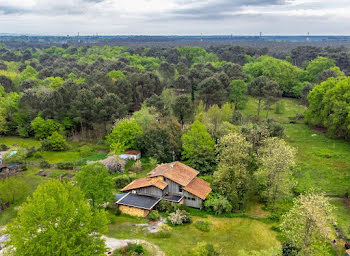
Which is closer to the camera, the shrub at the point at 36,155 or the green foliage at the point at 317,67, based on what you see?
the shrub at the point at 36,155

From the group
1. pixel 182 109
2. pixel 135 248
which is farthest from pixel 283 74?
pixel 135 248

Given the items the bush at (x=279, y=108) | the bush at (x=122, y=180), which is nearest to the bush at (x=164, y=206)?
the bush at (x=122, y=180)

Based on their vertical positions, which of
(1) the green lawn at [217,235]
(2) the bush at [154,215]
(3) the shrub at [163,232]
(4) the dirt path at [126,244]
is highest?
(2) the bush at [154,215]

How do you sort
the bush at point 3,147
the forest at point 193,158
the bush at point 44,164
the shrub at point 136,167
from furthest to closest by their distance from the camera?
the bush at point 3,147 → the bush at point 44,164 → the shrub at point 136,167 → the forest at point 193,158

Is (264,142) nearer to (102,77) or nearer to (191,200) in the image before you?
(191,200)

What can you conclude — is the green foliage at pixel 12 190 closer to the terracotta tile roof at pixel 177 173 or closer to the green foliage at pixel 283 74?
the terracotta tile roof at pixel 177 173

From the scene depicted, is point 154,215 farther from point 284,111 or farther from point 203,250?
point 284,111
